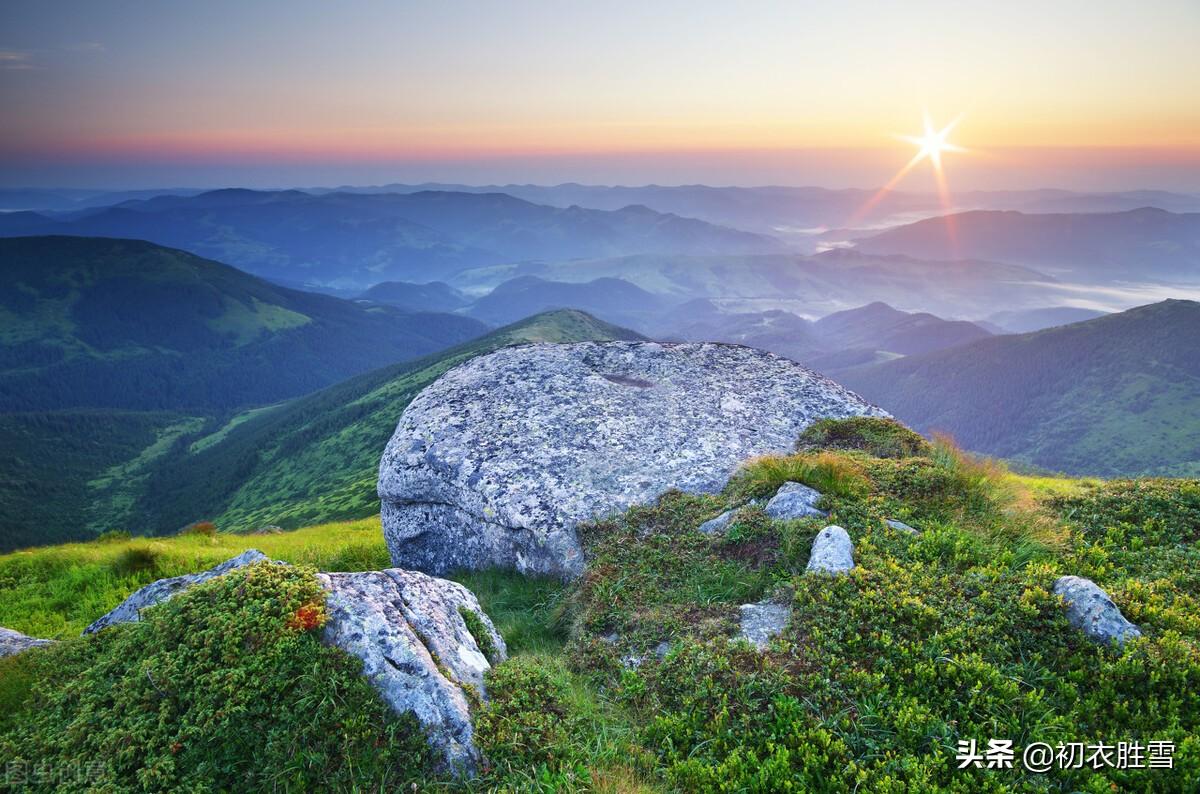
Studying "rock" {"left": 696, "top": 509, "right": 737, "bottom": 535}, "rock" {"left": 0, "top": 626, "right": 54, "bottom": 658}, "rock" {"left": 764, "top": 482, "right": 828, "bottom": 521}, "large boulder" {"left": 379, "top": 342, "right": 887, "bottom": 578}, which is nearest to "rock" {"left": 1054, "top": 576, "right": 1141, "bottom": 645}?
"rock" {"left": 764, "top": 482, "right": 828, "bottom": 521}

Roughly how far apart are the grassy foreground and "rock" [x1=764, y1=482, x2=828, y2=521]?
0.30 meters

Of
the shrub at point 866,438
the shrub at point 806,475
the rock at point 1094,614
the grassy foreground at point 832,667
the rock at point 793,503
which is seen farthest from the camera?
the shrub at point 866,438

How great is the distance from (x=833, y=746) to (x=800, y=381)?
13.4m

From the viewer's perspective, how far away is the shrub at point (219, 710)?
5.25 metres

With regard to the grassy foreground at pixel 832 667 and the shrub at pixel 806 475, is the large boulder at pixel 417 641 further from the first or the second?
the shrub at pixel 806 475

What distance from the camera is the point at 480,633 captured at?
8203 millimetres

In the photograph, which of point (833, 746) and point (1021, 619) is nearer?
point (833, 746)

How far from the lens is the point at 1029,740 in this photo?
5.54m

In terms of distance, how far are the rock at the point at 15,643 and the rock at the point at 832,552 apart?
1010cm

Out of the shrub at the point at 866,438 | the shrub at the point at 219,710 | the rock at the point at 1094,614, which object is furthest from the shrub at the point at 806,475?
the shrub at the point at 219,710

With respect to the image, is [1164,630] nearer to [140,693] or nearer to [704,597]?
[704,597]

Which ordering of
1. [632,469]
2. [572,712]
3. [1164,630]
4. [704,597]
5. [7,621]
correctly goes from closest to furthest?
[1164,630], [572,712], [704,597], [7,621], [632,469]

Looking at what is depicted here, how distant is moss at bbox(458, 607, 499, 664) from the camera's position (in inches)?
313

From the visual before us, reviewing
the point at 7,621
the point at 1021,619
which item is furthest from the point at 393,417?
the point at 1021,619
